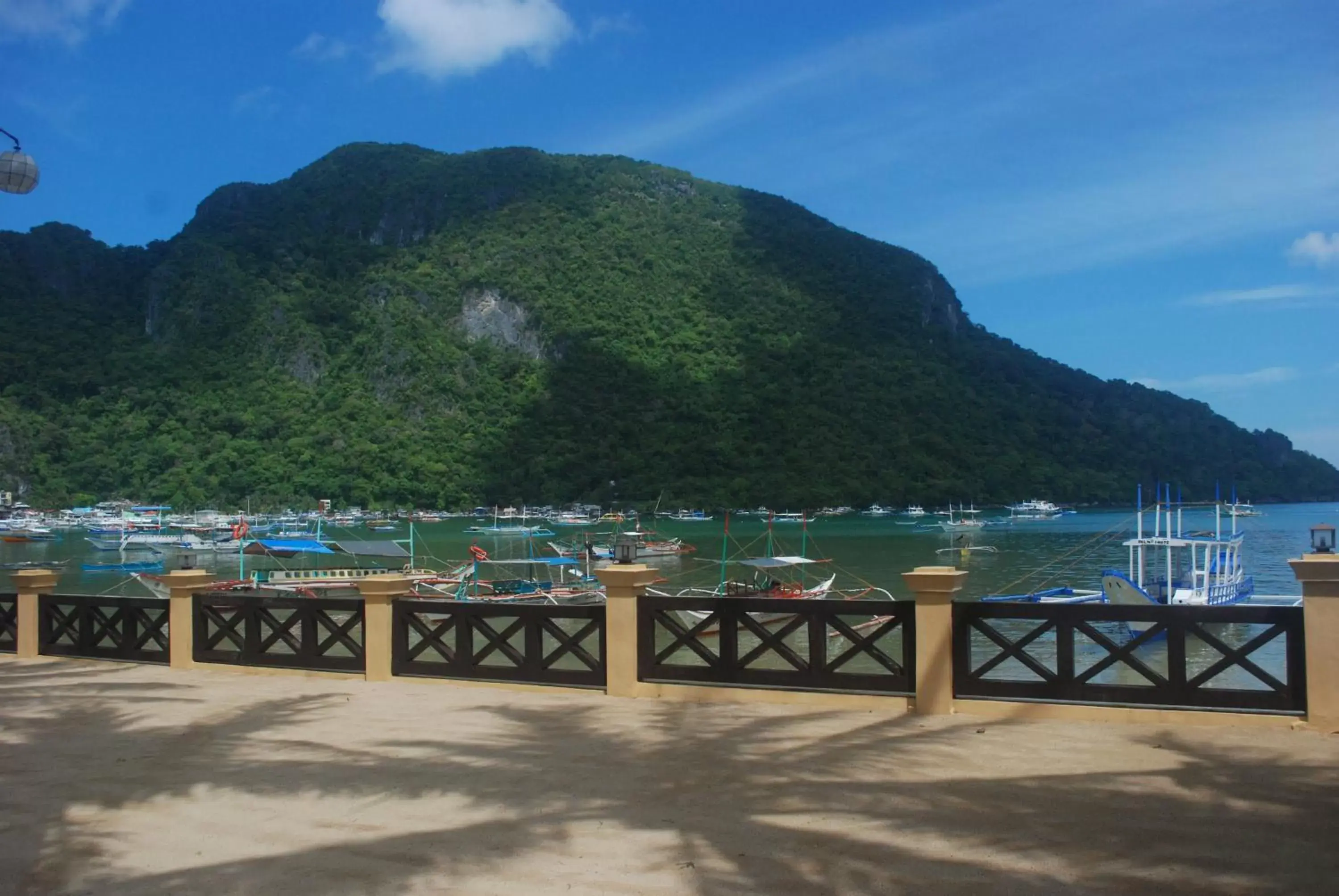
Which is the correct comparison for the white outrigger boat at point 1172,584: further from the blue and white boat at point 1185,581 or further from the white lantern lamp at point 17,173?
the white lantern lamp at point 17,173

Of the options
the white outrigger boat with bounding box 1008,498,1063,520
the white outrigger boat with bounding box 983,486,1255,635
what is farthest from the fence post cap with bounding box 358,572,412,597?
the white outrigger boat with bounding box 1008,498,1063,520

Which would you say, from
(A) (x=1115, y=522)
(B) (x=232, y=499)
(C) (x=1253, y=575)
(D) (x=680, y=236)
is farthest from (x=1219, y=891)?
(D) (x=680, y=236)

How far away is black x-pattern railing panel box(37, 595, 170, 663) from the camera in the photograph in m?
11.9

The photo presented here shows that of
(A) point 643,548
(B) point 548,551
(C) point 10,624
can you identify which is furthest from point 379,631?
(B) point 548,551

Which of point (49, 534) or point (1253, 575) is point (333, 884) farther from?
point (49, 534)

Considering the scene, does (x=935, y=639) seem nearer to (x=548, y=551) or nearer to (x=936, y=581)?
(x=936, y=581)

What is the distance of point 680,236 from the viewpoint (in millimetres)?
168750

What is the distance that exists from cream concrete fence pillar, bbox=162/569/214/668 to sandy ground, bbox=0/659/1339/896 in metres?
2.74

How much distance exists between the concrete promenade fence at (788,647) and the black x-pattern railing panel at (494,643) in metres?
0.02

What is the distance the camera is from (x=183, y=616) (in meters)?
11.6

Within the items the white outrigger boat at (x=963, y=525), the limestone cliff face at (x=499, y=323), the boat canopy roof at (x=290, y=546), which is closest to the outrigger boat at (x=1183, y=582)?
the boat canopy roof at (x=290, y=546)

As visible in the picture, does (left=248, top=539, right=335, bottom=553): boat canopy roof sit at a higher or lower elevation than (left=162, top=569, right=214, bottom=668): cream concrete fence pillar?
lower

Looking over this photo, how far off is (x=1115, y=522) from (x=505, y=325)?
3354 inches

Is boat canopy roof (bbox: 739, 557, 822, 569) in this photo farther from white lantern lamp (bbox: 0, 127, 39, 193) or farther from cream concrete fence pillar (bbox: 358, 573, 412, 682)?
white lantern lamp (bbox: 0, 127, 39, 193)
